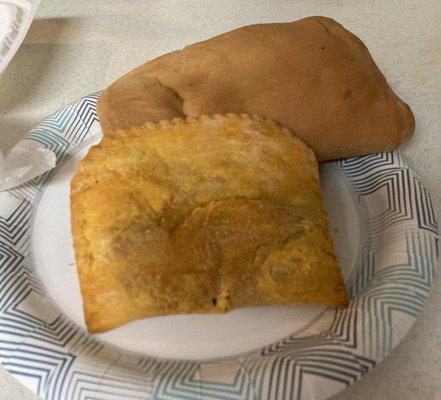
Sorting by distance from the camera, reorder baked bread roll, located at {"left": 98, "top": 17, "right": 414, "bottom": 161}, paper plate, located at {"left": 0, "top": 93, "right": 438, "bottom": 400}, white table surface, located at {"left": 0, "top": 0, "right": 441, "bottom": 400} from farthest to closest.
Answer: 1. white table surface, located at {"left": 0, "top": 0, "right": 441, "bottom": 400}
2. baked bread roll, located at {"left": 98, "top": 17, "right": 414, "bottom": 161}
3. paper plate, located at {"left": 0, "top": 93, "right": 438, "bottom": 400}

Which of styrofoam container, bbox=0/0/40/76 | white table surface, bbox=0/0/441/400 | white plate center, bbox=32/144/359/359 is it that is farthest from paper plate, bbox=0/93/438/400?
styrofoam container, bbox=0/0/40/76

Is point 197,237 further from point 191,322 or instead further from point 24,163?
point 24,163

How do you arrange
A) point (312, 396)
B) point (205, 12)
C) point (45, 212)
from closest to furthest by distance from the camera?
point (312, 396) < point (45, 212) < point (205, 12)

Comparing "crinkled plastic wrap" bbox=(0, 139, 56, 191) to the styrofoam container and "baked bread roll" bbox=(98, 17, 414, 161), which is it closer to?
"baked bread roll" bbox=(98, 17, 414, 161)

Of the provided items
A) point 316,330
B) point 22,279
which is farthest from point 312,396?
point 22,279

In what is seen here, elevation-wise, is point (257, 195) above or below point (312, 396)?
above

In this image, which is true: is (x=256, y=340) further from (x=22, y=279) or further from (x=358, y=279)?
(x=22, y=279)

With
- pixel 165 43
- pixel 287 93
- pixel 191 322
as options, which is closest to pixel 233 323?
pixel 191 322
